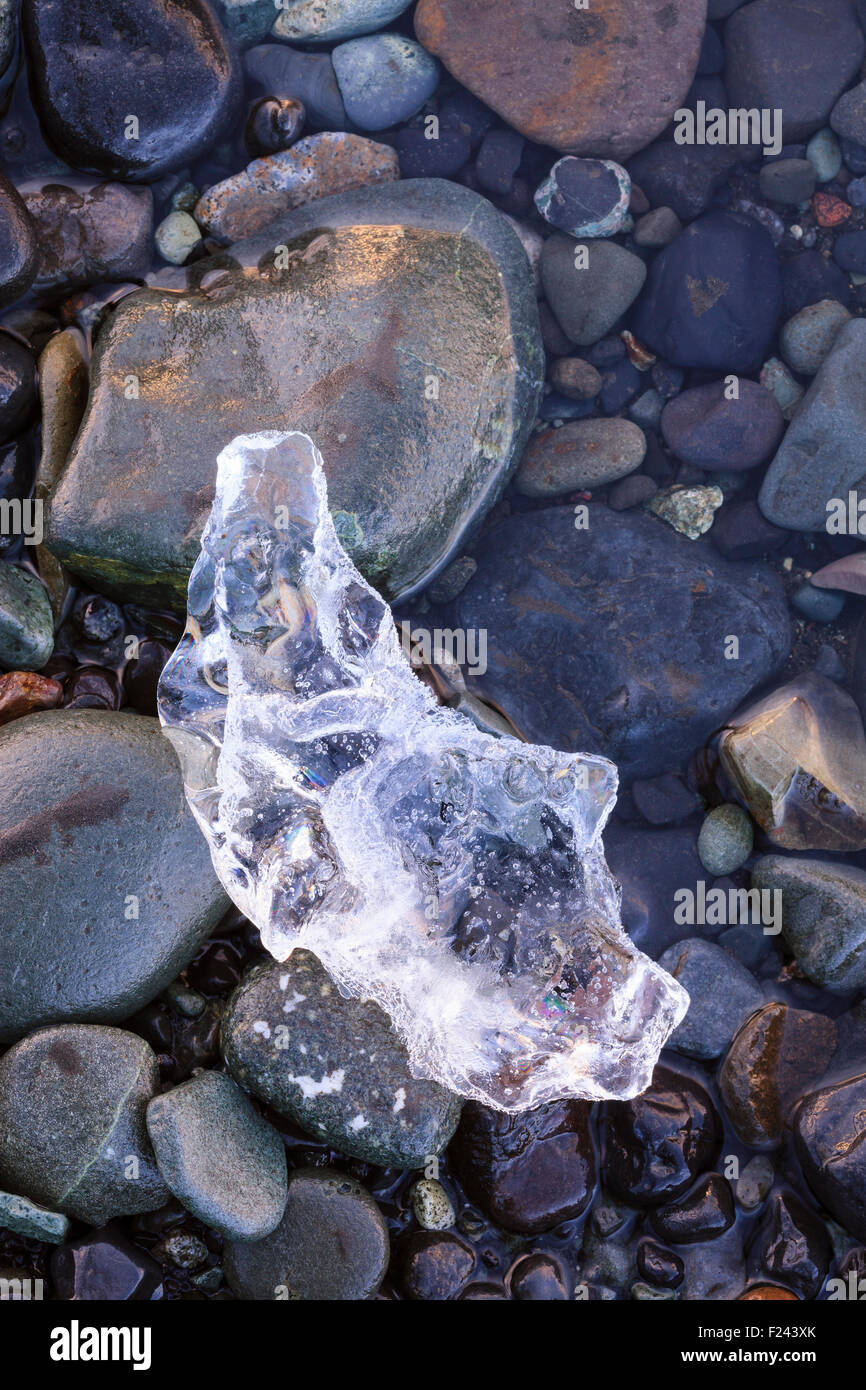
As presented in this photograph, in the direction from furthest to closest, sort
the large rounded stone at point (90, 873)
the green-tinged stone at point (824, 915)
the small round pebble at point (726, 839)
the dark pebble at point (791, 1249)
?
the small round pebble at point (726, 839) → the green-tinged stone at point (824, 915) → the dark pebble at point (791, 1249) → the large rounded stone at point (90, 873)

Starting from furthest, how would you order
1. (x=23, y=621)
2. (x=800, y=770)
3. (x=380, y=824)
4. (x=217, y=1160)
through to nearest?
(x=800, y=770), (x=23, y=621), (x=380, y=824), (x=217, y=1160)

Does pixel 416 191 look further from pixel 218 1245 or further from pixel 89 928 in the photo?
pixel 218 1245

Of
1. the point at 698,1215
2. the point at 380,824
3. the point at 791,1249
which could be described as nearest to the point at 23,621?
the point at 380,824

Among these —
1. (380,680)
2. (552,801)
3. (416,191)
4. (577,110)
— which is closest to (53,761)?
(380,680)

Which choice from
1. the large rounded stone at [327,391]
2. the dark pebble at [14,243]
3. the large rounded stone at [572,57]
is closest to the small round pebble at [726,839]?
the large rounded stone at [327,391]

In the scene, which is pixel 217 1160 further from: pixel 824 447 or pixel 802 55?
pixel 802 55

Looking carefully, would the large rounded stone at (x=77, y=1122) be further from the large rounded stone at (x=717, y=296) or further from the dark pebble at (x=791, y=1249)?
the large rounded stone at (x=717, y=296)

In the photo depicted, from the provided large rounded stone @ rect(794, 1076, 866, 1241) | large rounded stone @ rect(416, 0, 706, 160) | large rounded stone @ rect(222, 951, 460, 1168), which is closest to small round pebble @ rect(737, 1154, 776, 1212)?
large rounded stone @ rect(794, 1076, 866, 1241)
